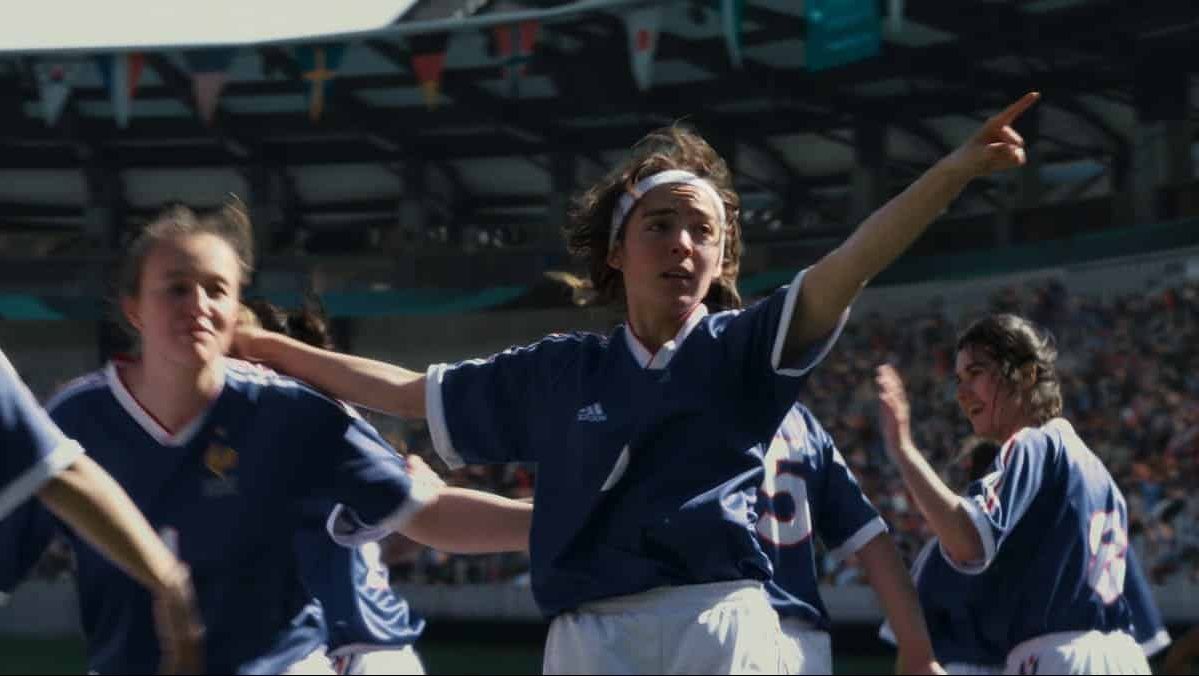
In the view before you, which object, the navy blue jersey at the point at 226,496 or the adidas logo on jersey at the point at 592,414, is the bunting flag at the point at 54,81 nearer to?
the navy blue jersey at the point at 226,496

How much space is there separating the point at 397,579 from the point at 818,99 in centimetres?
857

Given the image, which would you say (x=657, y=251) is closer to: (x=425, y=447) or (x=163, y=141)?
(x=425, y=447)

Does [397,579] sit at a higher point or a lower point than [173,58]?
lower

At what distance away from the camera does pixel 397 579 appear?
66.8 ft

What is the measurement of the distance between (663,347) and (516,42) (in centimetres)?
2161

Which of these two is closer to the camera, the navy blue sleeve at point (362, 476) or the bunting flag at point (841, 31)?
the navy blue sleeve at point (362, 476)

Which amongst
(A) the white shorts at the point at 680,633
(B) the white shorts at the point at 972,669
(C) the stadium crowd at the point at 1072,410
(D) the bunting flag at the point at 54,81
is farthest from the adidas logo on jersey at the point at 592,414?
(D) the bunting flag at the point at 54,81

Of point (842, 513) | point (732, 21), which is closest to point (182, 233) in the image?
point (842, 513)

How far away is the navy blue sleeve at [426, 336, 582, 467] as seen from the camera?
396 centimetres

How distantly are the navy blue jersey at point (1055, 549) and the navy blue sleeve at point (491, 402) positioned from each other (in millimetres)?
1659

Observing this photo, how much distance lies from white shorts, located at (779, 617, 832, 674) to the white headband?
117cm

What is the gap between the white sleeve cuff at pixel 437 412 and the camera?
4.02m

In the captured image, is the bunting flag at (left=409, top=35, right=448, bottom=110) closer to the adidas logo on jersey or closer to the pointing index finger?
the adidas logo on jersey

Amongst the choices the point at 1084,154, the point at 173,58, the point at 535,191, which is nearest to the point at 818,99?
the point at 1084,154
